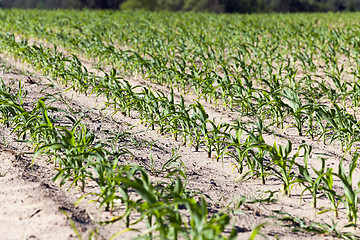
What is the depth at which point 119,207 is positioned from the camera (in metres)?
2.81

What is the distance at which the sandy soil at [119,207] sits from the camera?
8.36ft

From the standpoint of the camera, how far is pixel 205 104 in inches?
219

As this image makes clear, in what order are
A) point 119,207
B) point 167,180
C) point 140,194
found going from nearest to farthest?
1. point 140,194
2. point 119,207
3. point 167,180

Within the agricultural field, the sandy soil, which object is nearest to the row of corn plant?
the agricultural field

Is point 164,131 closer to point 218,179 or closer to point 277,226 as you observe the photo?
point 218,179

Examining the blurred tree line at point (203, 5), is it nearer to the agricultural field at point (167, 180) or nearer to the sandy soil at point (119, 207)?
the agricultural field at point (167, 180)

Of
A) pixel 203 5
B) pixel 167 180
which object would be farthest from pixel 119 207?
A: pixel 203 5

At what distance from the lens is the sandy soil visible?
8.36 feet

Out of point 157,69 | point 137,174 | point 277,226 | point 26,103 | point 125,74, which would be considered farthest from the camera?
point 125,74

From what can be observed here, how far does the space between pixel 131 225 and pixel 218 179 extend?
110 cm

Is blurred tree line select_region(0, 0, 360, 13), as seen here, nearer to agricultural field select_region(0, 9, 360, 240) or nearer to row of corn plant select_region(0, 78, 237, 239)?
agricultural field select_region(0, 9, 360, 240)

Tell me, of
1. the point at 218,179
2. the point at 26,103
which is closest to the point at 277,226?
the point at 218,179

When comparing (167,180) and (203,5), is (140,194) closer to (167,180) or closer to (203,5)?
(167,180)

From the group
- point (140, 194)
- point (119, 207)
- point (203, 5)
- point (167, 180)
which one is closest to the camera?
point (140, 194)
